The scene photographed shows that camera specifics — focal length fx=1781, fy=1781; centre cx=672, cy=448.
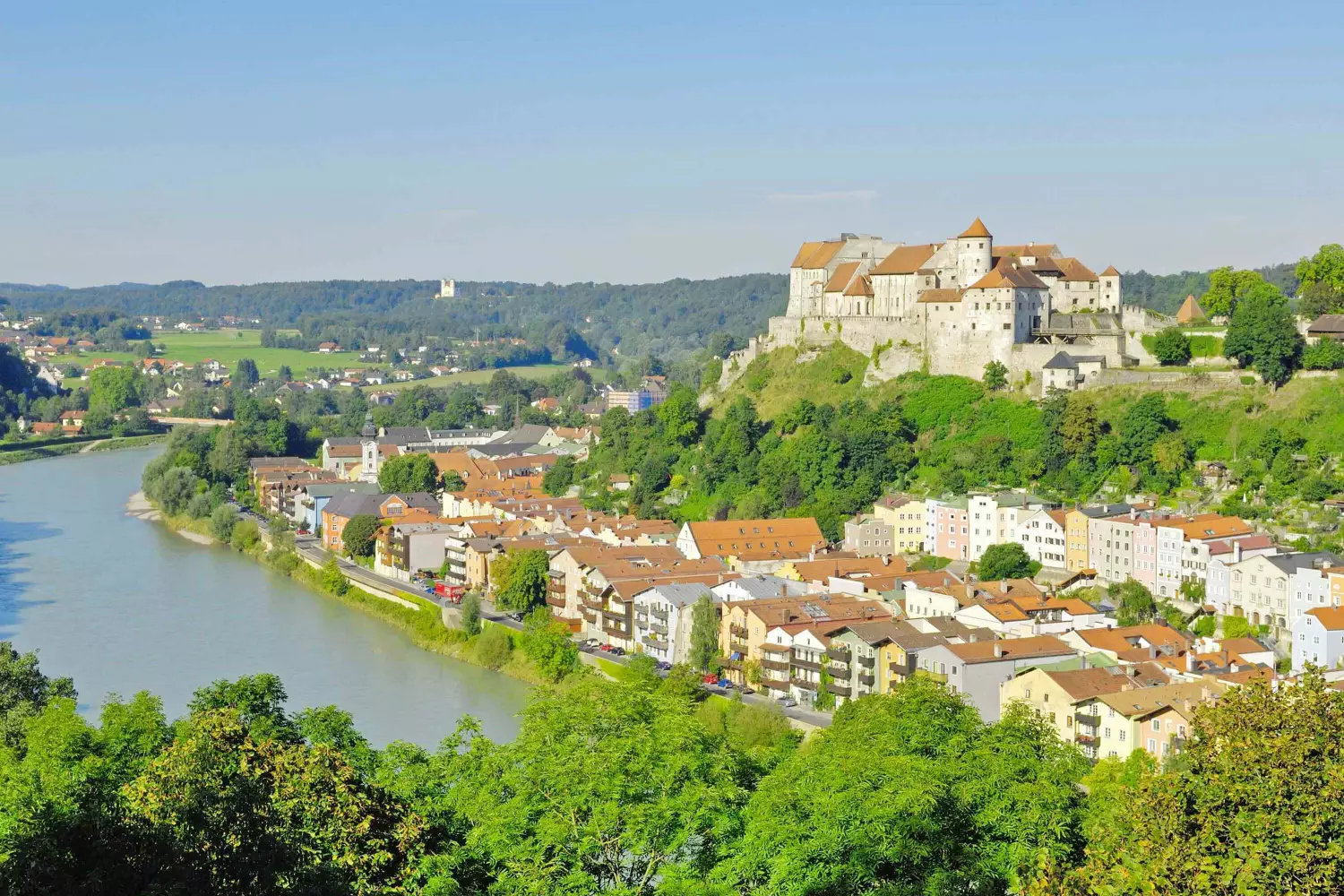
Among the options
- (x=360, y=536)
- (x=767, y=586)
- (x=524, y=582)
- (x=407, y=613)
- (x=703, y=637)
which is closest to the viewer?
(x=703, y=637)

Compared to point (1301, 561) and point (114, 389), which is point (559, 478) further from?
point (114, 389)

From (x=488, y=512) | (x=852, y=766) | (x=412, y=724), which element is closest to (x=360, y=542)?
(x=488, y=512)

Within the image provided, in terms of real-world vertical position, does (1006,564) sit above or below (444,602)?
above

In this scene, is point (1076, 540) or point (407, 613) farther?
point (407, 613)

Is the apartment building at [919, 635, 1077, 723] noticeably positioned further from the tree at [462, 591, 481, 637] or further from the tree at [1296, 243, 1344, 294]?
the tree at [1296, 243, 1344, 294]

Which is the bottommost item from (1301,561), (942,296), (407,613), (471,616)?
(407,613)

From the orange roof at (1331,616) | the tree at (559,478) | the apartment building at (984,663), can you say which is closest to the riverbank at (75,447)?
the tree at (559,478)

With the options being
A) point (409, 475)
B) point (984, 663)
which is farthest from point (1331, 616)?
point (409, 475)

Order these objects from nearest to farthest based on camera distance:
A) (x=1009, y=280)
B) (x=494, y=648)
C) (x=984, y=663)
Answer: (x=984, y=663) → (x=494, y=648) → (x=1009, y=280)
